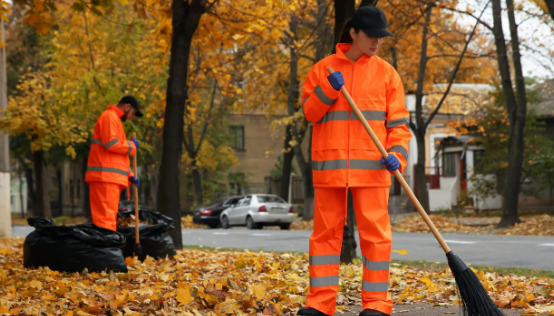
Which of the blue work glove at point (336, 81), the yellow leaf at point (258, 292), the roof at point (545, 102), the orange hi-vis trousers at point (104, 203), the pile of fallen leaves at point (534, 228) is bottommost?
the pile of fallen leaves at point (534, 228)

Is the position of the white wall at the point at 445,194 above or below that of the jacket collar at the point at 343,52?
below

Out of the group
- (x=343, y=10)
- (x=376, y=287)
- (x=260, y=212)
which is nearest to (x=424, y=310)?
(x=376, y=287)

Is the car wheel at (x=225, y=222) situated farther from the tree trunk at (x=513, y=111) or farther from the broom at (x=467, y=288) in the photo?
the broom at (x=467, y=288)

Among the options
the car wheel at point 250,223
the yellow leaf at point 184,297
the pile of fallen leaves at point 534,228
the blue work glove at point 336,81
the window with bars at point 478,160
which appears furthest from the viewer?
the window with bars at point 478,160

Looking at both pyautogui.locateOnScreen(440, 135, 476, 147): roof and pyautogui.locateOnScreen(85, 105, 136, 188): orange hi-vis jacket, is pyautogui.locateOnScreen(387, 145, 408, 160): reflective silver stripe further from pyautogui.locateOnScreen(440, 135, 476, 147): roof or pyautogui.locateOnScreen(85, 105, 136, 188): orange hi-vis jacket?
pyautogui.locateOnScreen(440, 135, 476, 147): roof

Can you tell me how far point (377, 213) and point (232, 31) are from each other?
877 centimetres

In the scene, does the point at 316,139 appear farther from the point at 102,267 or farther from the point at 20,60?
the point at 20,60

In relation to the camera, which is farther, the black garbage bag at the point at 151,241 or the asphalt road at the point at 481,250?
the asphalt road at the point at 481,250

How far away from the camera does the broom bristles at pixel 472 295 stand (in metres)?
4.32

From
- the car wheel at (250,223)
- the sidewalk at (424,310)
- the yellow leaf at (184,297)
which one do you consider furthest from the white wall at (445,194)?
the yellow leaf at (184,297)

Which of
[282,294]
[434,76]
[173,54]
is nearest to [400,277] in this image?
[282,294]

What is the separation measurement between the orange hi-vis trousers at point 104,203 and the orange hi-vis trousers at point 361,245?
420cm

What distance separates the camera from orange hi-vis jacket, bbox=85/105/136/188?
820cm

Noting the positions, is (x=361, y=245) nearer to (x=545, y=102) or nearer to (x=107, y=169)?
(x=107, y=169)
